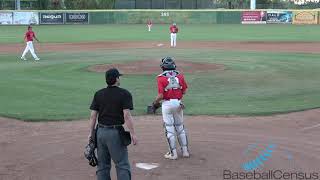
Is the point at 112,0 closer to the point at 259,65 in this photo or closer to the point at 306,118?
the point at 259,65

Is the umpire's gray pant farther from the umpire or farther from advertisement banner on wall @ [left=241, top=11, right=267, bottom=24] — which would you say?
advertisement banner on wall @ [left=241, top=11, right=267, bottom=24]

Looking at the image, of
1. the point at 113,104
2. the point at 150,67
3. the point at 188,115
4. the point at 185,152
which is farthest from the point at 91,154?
the point at 150,67

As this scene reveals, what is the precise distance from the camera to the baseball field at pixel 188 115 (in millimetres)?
9078

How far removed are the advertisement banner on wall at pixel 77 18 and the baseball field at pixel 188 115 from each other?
136 feet

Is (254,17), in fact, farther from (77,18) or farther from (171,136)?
(171,136)

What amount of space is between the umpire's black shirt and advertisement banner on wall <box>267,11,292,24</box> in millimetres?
64333

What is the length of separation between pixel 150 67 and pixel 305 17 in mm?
49142

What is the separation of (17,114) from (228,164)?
268 inches

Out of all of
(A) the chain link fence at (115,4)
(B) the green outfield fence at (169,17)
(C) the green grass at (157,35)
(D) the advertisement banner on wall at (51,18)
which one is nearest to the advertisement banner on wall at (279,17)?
(B) the green outfield fence at (169,17)

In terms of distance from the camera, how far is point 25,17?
6725 cm

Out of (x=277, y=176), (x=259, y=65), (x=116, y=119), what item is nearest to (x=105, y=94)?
(x=116, y=119)

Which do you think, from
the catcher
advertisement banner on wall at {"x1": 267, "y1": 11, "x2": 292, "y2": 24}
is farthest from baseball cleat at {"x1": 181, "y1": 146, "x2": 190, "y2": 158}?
advertisement banner on wall at {"x1": 267, "y1": 11, "x2": 292, "y2": 24}

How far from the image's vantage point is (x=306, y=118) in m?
13.0

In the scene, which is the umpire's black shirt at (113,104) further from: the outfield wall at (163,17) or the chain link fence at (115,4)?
the chain link fence at (115,4)
